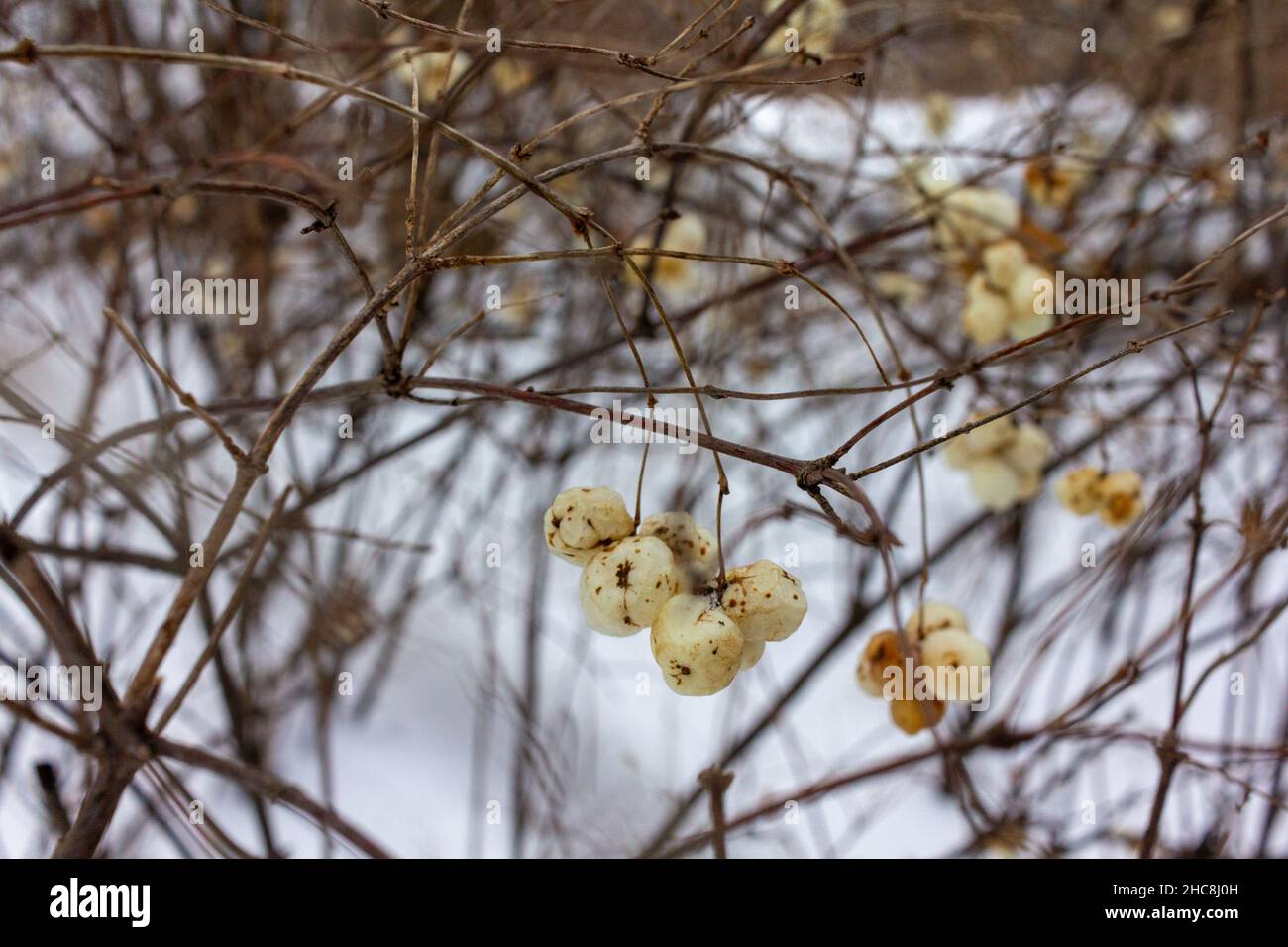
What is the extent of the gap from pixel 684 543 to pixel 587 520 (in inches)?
2.3

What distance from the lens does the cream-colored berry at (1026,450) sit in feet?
2.90

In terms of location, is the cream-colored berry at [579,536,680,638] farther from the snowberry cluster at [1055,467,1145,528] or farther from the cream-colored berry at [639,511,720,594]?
the snowberry cluster at [1055,467,1145,528]

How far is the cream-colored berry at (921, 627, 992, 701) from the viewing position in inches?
25.6

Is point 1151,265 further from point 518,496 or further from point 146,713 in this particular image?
point 146,713

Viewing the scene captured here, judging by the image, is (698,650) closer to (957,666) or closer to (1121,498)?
(957,666)

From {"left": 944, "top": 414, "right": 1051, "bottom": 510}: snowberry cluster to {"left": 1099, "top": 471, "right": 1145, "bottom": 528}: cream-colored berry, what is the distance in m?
0.06

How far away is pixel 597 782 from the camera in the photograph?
172 centimetres

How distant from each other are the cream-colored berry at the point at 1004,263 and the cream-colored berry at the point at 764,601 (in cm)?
46

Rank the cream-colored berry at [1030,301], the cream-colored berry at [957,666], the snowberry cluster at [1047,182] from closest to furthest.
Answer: the cream-colored berry at [957,666] < the cream-colored berry at [1030,301] < the snowberry cluster at [1047,182]

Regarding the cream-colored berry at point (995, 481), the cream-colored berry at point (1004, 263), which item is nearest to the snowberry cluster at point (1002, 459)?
A: the cream-colored berry at point (995, 481)

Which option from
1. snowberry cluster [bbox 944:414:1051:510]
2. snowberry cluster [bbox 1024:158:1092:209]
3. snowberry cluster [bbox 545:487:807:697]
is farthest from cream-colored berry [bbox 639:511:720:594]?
snowberry cluster [bbox 1024:158:1092:209]

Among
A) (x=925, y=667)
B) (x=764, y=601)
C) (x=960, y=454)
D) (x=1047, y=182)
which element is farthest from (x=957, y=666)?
(x=1047, y=182)

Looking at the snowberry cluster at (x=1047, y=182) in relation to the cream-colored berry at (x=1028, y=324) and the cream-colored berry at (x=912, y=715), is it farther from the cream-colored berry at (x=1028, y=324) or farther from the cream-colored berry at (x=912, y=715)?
the cream-colored berry at (x=912, y=715)

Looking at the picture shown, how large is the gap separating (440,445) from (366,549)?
0.49 metres
